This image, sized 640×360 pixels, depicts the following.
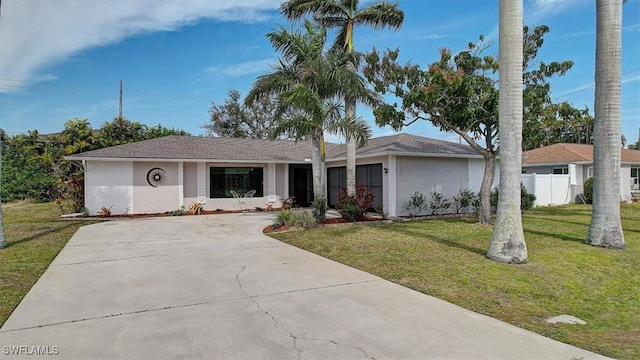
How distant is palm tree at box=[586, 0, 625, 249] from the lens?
848 cm

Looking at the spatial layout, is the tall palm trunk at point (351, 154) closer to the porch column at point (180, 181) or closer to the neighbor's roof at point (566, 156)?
the porch column at point (180, 181)

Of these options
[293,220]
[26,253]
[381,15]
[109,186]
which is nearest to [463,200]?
[293,220]

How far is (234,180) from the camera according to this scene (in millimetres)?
18922

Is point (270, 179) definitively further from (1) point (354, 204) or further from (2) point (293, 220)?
(2) point (293, 220)

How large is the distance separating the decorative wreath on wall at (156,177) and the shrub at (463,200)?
13446mm

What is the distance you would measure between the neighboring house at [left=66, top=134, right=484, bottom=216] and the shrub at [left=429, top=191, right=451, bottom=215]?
29cm

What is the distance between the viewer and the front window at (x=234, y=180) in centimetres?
1845

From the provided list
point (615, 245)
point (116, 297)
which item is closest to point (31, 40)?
point (116, 297)

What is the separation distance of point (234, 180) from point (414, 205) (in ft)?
Answer: 29.9

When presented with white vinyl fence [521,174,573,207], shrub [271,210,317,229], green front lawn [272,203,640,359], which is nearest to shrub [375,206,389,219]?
green front lawn [272,203,640,359]

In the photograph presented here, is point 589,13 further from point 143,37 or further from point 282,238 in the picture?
point 143,37

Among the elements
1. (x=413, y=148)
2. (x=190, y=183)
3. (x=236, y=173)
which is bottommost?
(x=190, y=183)

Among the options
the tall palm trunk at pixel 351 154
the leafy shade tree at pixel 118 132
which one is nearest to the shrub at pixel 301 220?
the tall palm trunk at pixel 351 154

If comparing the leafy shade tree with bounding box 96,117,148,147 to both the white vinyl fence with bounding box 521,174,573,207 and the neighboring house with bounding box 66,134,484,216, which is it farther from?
the white vinyl fence with bounding box 521,174,573,207
